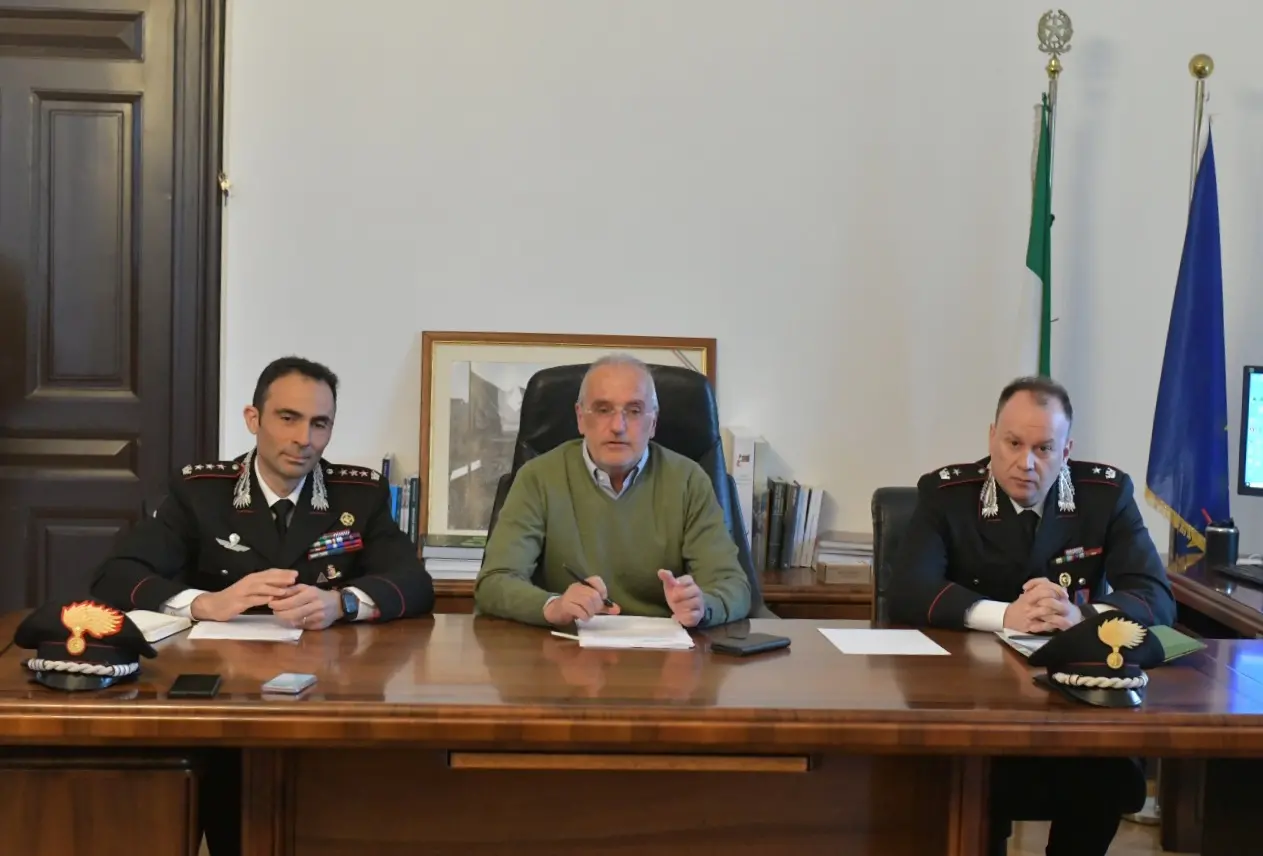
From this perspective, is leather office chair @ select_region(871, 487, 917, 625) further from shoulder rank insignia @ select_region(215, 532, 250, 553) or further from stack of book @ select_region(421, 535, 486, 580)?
shoulder rank insignia @ select_region(215, 532, 250, 553)

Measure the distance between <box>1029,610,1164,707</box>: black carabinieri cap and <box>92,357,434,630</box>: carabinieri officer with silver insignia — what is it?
107 cm

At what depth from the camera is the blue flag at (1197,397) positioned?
312cm

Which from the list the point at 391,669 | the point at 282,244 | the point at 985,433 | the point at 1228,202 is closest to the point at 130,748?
the point at 391,669

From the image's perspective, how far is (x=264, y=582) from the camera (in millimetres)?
1880

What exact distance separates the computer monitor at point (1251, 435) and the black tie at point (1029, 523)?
98 centimetres

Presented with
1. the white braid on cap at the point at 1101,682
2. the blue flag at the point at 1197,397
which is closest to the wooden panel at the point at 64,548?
the white braid on cap at the point at 1101,682

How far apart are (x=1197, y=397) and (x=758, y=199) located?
4.21ft

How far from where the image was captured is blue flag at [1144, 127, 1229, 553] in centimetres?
312

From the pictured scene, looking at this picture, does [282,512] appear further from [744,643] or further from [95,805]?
[744,643]

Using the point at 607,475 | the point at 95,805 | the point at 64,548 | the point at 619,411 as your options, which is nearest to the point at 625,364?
the point at 619,411

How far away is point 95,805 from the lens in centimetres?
149

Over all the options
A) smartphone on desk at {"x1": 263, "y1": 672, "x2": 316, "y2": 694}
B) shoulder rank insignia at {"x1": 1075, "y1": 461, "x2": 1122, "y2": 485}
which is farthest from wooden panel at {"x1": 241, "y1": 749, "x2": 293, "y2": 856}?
shoulder rank insignia at {"x1": 1075, "y1": 461, "x2": 1122, "y2": 485}

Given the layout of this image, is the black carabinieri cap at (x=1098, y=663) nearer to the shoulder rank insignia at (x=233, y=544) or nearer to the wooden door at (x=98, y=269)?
the shoulder rank insignia at (x=233, y=544)

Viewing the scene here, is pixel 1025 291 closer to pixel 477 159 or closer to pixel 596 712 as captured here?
pixel 477 159
